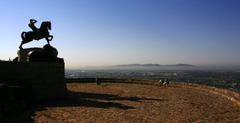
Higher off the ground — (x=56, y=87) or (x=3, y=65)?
(x=3, y=65)

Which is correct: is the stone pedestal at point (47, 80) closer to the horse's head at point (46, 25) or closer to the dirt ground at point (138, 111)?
the dirt ground at point (138, 111)

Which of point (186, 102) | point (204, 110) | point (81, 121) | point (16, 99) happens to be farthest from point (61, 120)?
point (186, 102)

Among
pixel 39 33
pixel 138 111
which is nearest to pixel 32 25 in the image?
pixel 39 33

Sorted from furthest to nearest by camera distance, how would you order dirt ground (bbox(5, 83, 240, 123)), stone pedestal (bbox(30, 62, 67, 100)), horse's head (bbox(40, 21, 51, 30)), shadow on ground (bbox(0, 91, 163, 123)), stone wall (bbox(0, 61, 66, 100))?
horse's head (bbox(40, 21, 51, 30))
stone pedestal (bbox(30, 62, 67, 100))
stone wall (bbox(0, 61, 66, 100))
shadow on ground (bbox(0, 91, 163, 123))
dirt ground (bbox(5, 83, 240, 123))

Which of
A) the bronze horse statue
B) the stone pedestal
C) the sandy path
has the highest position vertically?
the bronze horse statue

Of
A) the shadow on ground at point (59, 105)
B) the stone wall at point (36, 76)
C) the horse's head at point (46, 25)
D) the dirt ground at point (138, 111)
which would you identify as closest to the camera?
the dirt ground at point (138, 111)

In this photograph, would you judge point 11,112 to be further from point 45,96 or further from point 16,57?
point 16,57

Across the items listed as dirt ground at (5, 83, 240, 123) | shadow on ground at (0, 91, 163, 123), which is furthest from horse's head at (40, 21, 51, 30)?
dirt ground at (5, 83, 240, 123)

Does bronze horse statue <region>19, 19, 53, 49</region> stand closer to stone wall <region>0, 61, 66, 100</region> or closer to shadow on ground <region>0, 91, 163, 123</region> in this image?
stone wall <region>0, 61, 66, 100</region>

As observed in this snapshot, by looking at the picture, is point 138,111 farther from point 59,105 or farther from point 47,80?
point 47,80

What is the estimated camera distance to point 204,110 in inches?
600

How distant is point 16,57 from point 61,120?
32.6 feet

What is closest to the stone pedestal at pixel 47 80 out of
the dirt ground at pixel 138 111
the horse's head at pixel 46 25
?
the dirt ground at pixel 138 111

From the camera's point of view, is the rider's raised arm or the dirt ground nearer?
the dirt ground
